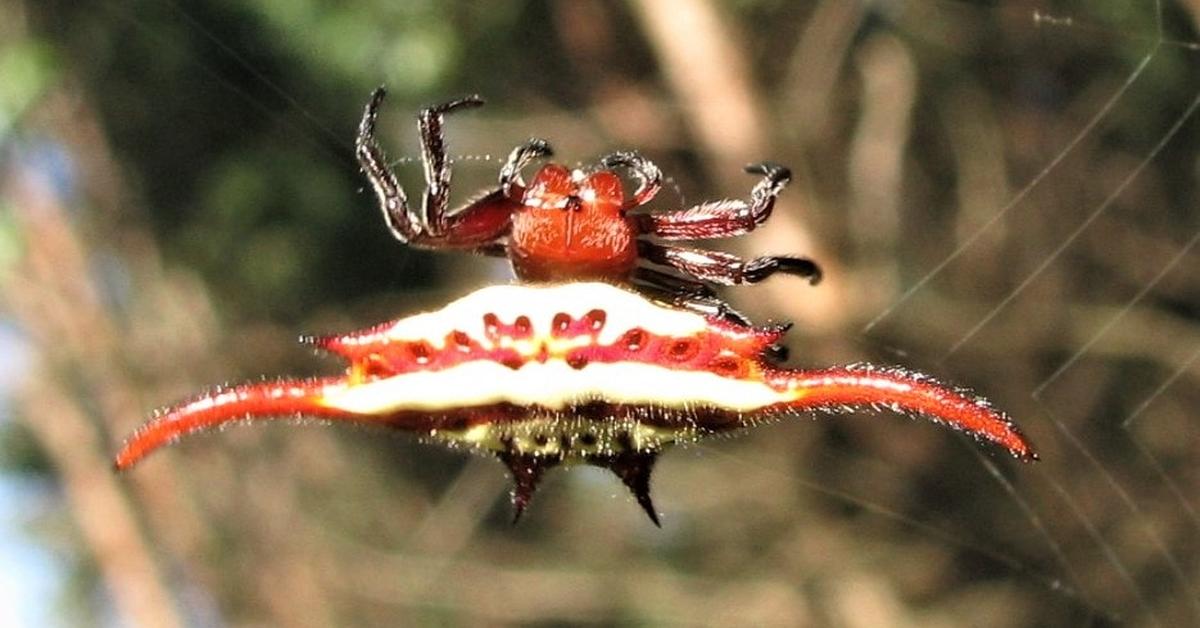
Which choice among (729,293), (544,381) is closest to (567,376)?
(544,381)

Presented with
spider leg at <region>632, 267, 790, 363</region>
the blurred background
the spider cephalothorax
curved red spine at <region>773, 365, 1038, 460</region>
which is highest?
the blurred background

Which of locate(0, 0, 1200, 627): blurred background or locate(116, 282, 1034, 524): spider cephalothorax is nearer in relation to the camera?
locate(116, 282, 1034, 524): spider cephalothorax

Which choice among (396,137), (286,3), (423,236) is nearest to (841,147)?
(396,137)

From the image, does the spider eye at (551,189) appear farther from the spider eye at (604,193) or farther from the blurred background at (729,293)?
the blurred background at (729,293)

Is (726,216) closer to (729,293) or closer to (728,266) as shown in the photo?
(728,266)

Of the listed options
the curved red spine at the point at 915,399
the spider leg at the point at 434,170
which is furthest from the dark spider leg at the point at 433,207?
the curved red spine at the point at 915,399

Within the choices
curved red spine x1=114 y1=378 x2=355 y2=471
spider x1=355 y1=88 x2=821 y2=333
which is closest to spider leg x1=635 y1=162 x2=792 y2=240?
spider x1=355 y1=88 x2=821 y2=333

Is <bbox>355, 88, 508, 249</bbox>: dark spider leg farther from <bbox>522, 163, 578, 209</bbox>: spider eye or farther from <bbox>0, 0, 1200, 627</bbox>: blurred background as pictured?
<bbox>0, 0, 1200, 627</bbox>: blurred background
